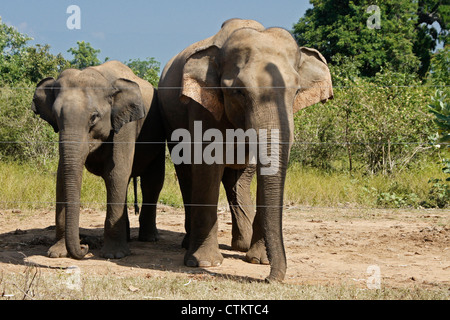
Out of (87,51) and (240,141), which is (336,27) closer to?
(87,51)

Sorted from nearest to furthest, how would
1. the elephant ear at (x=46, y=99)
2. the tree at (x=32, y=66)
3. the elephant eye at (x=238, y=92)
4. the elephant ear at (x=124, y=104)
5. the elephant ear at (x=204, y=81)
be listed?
the elephant eye at (x=238, y=92) < the elephant ear at (x=204, y=81) < the elephant ear at (x=124, y=104) < the elephant ear at (x=46, y=99) < the tree at (x=32, y=66)

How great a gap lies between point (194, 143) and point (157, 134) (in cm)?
190

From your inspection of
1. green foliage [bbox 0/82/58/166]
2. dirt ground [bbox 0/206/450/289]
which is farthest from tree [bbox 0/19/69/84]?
dirt ground [bbox 0/206/450/289]

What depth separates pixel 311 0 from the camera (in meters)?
31.5

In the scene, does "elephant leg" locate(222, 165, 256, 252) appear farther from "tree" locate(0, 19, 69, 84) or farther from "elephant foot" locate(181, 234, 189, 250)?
"tree" locate(0, 19, 69, 84)

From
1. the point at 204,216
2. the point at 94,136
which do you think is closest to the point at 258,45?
the point at 204,216

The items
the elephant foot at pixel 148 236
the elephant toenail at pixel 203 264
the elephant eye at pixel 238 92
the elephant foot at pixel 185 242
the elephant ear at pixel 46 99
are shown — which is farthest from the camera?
the elephant foot at pixel 148 236

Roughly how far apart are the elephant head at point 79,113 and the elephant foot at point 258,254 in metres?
1.81

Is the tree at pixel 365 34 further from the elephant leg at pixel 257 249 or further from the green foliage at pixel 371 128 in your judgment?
the elephant leg at pixel 257 249

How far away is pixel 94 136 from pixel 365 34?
935 inches

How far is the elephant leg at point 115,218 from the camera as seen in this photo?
693 cm

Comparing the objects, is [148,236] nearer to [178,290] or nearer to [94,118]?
[94,118]

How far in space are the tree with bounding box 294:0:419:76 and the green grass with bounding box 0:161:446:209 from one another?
53.2ft

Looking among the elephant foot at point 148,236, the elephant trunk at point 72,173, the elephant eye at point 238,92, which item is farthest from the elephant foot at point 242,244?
the elephant eye at point 238,92
